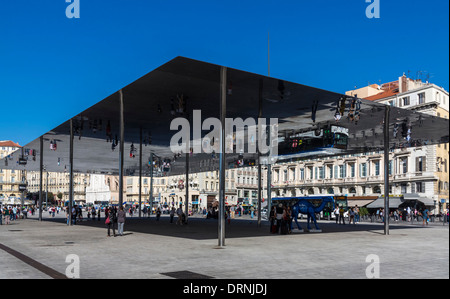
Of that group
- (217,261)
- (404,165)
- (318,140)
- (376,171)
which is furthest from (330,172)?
(217,261)

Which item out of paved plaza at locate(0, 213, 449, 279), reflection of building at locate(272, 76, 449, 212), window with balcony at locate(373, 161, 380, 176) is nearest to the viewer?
paved plaza at locate(0, 213, 449, 279)

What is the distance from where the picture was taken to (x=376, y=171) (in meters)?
86.1

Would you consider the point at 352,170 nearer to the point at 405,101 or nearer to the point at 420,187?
the point at 420,187

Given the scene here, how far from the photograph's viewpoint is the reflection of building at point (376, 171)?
7188cm

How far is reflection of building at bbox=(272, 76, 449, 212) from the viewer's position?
71.9m

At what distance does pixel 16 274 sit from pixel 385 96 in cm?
8497

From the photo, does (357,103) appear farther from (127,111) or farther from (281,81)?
(127,111)

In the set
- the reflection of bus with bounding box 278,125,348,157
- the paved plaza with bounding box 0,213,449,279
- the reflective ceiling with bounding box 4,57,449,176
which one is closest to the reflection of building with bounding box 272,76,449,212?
the reflection of bus with bounding box 278,125,348,157

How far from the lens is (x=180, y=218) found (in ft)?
127

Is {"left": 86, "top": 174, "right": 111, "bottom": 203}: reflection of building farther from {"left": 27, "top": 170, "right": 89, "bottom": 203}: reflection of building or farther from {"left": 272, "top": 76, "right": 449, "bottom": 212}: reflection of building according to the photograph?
{"left": 272, "top": 76, "right": 449, "bottom": 212}: reflection of building

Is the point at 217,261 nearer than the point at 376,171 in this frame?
Yes

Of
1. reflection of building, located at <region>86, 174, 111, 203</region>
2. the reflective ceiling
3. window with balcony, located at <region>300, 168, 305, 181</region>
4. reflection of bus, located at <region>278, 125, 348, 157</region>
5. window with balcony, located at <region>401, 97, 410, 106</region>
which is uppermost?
window with balcony, located at <region>401, 97, 410, 106</region>

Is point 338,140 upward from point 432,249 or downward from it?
upward
